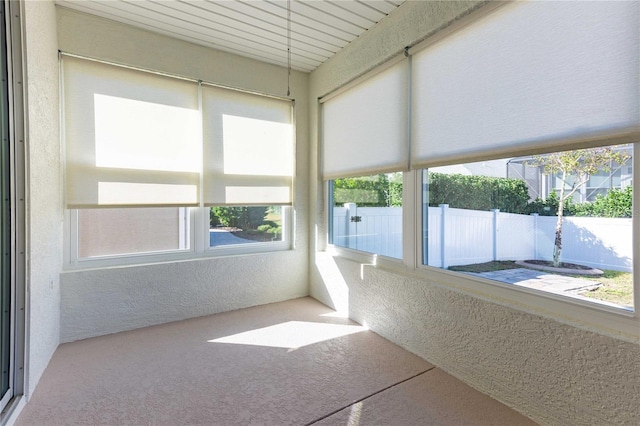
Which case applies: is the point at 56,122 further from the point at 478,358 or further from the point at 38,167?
the point at 478,358

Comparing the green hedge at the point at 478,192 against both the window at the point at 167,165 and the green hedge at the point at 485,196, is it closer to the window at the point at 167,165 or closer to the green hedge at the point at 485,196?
the green hedge at the point at 485,196

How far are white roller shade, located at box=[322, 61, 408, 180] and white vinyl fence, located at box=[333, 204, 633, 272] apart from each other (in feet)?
1.55

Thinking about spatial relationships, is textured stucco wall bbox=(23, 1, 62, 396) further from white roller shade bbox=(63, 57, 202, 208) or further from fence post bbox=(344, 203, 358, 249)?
fence post bbox=(344, 203, 358, 249)

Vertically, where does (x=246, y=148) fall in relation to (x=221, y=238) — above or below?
above

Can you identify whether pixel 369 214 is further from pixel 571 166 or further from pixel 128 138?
pixel 128 138

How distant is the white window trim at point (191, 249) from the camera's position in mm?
2775

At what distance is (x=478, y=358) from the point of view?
6.72ft

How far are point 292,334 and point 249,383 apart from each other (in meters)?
0.81

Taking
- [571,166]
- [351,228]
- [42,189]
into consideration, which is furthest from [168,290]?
[571,166]

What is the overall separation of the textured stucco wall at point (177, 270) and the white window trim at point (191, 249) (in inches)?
3.8

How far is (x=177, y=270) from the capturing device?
10.4 feet

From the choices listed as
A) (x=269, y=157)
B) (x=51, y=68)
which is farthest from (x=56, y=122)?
(x=269, y=157)

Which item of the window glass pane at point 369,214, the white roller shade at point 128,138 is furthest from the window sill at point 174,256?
the window glass pane at point 369,214

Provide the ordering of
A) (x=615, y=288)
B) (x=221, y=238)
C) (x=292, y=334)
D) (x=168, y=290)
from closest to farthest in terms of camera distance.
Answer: (x=615, y=288) < (x=292, y=334) < (x=168, y=290) < (x=221, y=238)
